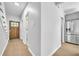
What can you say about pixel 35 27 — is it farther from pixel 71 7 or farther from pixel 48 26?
pixel 71 7

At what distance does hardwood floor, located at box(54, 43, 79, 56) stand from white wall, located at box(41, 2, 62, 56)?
0.22 meters

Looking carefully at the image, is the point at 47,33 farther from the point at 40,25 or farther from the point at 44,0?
the point at 44,0

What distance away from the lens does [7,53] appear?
8.75 ft

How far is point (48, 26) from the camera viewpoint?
2.62 metres

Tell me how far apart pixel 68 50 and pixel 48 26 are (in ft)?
3.34

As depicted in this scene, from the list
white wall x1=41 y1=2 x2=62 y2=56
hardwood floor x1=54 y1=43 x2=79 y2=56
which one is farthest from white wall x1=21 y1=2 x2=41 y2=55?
hardwood floor x1=54 y1=43 x2=79 y2=56

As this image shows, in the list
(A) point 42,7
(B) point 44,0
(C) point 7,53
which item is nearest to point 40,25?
(A) point 42,7

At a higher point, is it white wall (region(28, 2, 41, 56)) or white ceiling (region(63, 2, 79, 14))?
white ceiling (region(63, 2, 79, 14))

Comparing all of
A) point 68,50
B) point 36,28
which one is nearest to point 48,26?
point 36,28

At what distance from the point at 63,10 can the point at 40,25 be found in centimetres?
77

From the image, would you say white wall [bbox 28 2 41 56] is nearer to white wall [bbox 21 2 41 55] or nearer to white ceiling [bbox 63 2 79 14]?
white wall [bbox 21 2 41 55]

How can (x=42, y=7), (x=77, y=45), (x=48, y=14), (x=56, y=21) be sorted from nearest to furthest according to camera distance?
(x=42, y=7), (x=48, y=14), (x=77, y=45), (x=56, y=21)

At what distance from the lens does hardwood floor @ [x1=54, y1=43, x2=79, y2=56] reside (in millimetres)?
2718

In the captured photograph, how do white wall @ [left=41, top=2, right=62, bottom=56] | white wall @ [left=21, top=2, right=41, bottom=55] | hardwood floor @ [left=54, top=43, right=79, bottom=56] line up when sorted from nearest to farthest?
white wall @ [left=41, top=2, right=62, bottom=56], white wall @ [left=21, top=2, right=41, bottom=55], hardwood floor @ [left=54, top=43, right=79, bottom=56]
